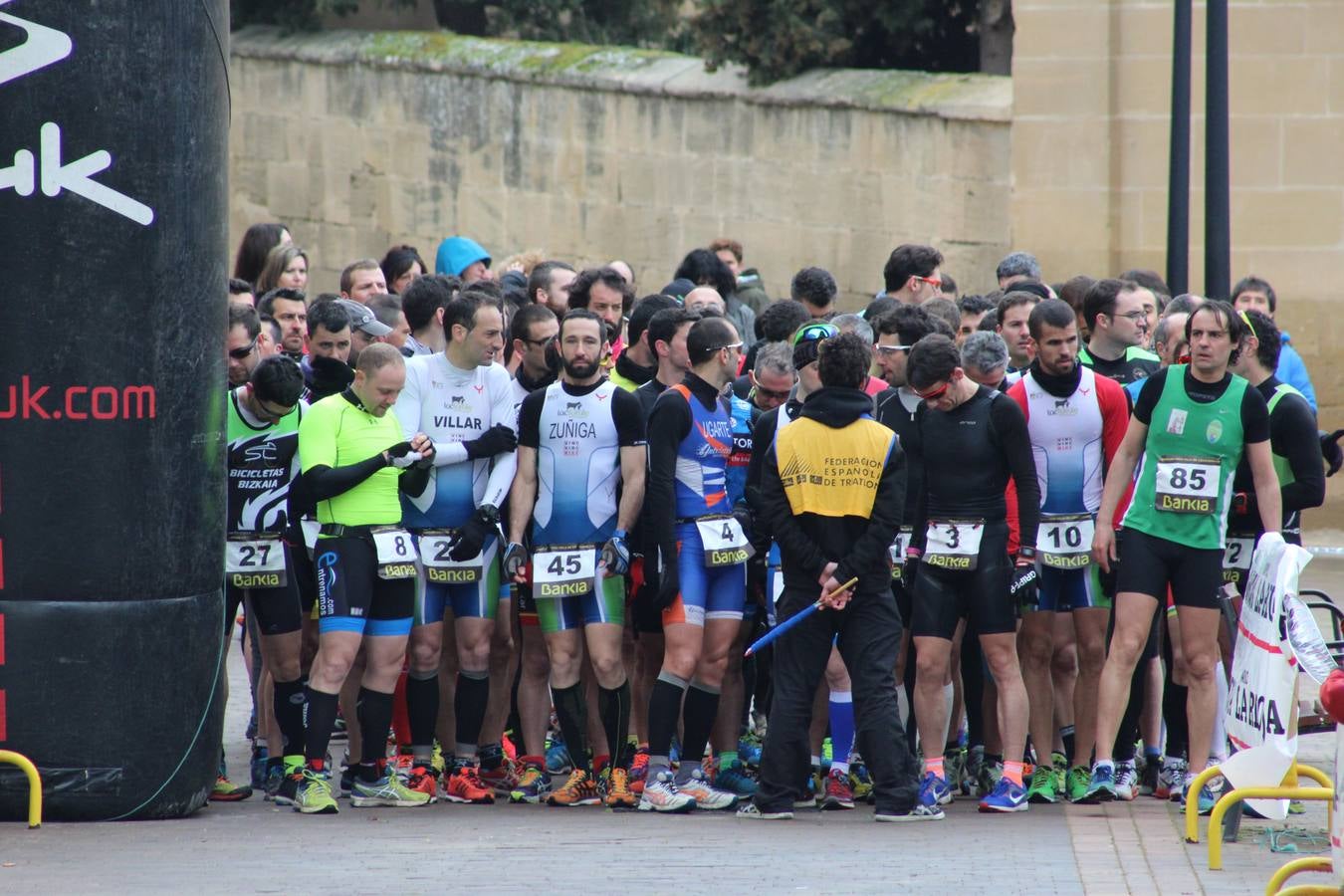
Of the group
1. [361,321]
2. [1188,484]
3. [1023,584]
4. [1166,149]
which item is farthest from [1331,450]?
[1166,149]

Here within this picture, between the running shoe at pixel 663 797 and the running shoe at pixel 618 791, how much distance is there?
0.07 meters

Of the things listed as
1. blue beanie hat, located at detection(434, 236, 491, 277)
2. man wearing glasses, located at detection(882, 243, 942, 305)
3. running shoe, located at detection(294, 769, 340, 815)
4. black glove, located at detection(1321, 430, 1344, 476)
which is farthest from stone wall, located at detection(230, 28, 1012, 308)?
running shoe, located at detection(294, 769, 340, 815)

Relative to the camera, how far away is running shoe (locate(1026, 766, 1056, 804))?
8953 mm

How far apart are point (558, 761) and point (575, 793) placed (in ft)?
3.46

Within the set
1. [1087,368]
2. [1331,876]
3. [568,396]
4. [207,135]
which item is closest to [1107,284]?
[1087,368]

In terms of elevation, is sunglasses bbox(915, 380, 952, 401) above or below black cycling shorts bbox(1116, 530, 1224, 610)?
above

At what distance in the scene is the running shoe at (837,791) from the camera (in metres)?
8.86

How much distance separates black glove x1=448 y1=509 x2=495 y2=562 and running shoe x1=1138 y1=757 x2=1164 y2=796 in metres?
2.84

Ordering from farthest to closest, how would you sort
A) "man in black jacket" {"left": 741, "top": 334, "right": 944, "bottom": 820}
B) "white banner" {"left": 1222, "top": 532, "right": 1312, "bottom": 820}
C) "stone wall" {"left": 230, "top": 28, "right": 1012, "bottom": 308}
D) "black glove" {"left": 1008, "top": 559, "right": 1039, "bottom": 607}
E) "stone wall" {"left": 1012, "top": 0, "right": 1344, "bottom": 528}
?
1. "stone wall" {"left": 230, "top": 28, "right": 1012, "bottom": 308}
2. "stone wall" {"left": 1012, "top": 0, "right": 1344, "bottom": 528}
3. "black glove" {"left": 1008, "top": 559, "right": 1039, "bottom": 607}
4. "man in black jacket" {"left": 741, "top": 334, "right": 944, "bottom": 820}
5. "white banner" {"left": 1222, "top": 532, "right": 1312, "bottom": 820}

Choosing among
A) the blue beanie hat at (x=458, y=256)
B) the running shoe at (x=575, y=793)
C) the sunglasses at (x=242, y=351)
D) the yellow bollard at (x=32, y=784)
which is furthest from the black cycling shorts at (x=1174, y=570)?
the blue beanie hat at (x=458, y=256)

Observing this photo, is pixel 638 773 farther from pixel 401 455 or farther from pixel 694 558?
pixel 401 455

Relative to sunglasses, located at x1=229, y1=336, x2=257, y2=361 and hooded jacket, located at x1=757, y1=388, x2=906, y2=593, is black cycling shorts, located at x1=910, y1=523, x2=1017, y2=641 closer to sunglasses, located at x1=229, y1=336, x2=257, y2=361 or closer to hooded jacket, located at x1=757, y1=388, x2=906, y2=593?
hooded jacket, located at x1=757, y1=388, x2=906, y2=593

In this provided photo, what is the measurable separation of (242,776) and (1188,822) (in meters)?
3.98

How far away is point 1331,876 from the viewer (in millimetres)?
7285
